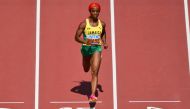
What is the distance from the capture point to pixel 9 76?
668cm

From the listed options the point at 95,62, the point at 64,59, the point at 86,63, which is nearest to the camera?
the point at 95,62

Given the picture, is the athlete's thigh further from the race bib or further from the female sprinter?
the race bib

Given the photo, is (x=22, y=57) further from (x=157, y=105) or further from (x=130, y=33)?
(x=157, y=105)

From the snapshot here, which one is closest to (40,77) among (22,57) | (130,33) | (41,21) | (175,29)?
(22,57)

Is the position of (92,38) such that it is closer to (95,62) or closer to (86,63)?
(95,62)

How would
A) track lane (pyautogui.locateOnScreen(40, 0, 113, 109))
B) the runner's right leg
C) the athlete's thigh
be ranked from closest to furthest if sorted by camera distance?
the athlete's thigh, the runner's right leg, track lane (pyautogui.locateOnScreen(40, 0, 113, 109))

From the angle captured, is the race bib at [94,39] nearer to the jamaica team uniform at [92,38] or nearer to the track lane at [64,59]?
the jamaica team uniform at [92,38]

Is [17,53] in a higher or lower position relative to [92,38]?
lower

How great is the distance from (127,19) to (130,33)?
0.86 feet

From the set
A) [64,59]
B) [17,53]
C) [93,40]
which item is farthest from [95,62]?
[17,53]

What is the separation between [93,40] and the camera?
586 cm

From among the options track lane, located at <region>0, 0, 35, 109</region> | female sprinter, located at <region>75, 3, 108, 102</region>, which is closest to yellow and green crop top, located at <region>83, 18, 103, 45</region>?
female sprinter, located at <region>75, 3, 108, 102</region>

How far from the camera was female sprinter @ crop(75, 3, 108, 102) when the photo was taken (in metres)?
5.81

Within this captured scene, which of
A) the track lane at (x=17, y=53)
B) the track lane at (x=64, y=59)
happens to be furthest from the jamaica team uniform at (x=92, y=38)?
the track lane at (x=17, y=53)
